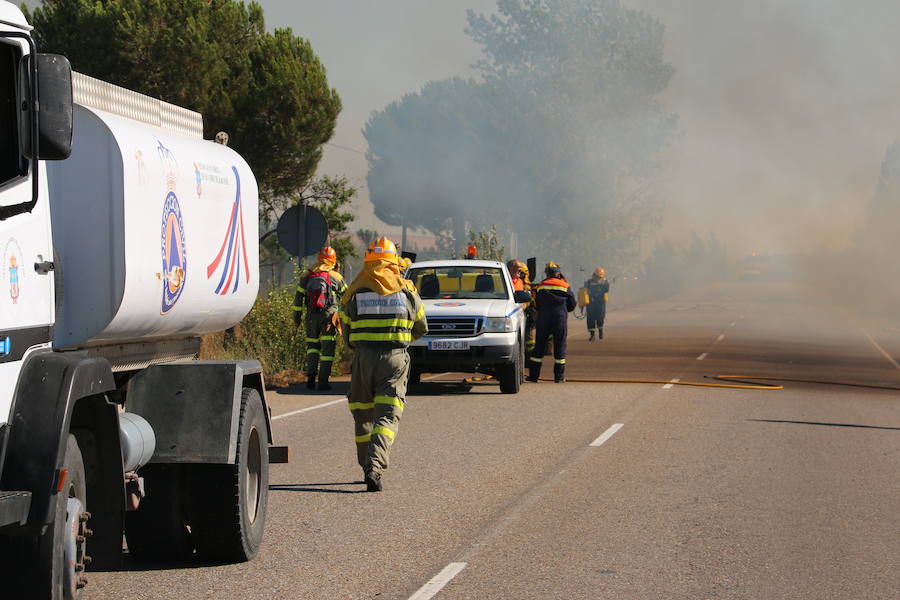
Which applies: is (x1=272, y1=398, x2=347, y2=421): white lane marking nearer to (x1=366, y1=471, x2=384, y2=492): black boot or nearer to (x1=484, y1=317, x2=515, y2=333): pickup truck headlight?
(x1=484, y1=317, x2=515, y2=333): pickup truck headlight

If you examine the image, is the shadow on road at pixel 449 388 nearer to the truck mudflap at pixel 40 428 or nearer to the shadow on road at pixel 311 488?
the shadow on road at pixel 311 488

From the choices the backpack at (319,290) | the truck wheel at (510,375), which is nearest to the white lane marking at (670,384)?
the truck wheel at (510,375)

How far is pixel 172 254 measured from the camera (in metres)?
6.55

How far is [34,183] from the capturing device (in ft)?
16.1

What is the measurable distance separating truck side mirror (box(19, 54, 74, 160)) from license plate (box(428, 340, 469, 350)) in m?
12.7

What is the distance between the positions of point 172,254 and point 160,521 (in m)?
1.52

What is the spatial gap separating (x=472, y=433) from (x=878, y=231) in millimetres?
91320

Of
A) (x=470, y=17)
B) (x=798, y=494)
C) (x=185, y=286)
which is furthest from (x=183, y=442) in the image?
(x=470, y=17)

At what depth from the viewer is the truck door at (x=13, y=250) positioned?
15.5ft

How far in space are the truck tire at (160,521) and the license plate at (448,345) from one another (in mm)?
10172

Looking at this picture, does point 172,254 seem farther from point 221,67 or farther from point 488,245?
point 488,245

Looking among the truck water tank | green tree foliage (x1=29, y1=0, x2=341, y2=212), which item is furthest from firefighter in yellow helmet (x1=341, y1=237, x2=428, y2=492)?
green tree foliage (x1=29, y1=0, x2=341, y2=212)

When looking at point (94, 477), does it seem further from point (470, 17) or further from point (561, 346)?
point (470, 17)

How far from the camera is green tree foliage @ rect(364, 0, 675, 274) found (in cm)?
6688
